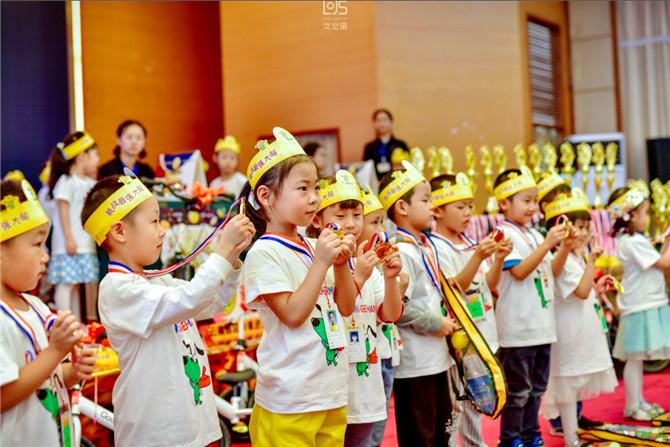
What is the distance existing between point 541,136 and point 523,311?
18.2ft

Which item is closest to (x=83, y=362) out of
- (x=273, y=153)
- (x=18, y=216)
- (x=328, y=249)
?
(x=18, y=216)

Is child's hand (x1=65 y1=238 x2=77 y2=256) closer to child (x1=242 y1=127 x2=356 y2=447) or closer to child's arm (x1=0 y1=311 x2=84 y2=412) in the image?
child (x1=242 y1=127 x2=356 y2=447)

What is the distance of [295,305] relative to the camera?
2.24m

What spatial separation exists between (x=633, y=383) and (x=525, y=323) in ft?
3.99

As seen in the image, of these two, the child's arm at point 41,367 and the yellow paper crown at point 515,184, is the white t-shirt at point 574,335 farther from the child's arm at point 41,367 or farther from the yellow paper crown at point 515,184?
the child's arm at point 41,367

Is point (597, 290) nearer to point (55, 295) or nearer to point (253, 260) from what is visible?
point (253, 260)

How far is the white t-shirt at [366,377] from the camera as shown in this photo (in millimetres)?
2545

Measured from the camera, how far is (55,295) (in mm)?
5457

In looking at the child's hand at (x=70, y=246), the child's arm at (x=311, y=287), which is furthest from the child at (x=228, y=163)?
the child's arm at (x=311, y=287)

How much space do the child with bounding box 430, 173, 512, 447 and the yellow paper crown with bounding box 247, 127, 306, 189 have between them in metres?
1.11

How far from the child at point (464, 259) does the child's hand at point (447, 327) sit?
0.22 m

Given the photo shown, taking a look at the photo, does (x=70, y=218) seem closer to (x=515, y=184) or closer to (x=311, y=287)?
(x=515, y=184)

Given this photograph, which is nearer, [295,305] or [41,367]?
[41,367]

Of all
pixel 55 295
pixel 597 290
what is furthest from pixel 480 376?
pixel 55 295
